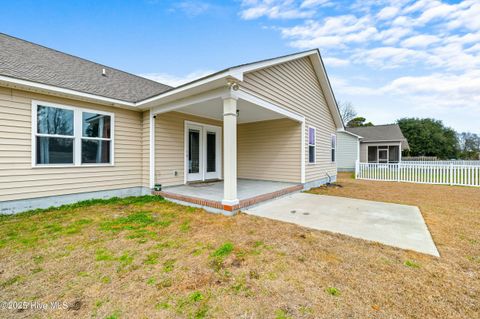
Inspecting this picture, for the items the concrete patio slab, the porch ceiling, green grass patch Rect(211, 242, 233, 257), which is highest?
the porch ceiling

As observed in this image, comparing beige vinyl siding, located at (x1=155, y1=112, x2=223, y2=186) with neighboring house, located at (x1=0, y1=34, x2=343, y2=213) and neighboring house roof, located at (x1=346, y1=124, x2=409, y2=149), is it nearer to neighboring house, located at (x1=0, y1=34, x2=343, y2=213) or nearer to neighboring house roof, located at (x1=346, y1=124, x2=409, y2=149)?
neighboring house, located at (x1=0, y1=34, x2=343, y2=213)

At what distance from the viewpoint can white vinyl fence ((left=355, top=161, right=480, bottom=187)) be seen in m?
9.36

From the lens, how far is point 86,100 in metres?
5.25

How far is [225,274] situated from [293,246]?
1176 mm

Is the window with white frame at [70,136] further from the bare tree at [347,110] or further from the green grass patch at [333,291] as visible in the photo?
the bare tree at [347,110]

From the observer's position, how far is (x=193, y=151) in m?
7.49

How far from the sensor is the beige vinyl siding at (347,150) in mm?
17359

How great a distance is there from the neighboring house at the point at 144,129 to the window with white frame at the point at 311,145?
0.14ft

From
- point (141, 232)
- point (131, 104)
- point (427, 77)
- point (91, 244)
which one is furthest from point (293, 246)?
point (427, 77)

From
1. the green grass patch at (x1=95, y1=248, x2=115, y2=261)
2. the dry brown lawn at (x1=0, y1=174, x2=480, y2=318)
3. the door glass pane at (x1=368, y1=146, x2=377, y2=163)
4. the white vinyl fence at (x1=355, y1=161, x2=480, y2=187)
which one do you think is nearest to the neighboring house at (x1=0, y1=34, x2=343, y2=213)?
the dry brown lawn at (x1=0, y1=174, x2=480, y2=318)

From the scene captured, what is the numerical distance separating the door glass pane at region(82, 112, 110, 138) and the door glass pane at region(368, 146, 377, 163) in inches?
808

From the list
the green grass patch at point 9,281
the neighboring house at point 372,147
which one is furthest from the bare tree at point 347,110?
the green grass patch at point 9,281

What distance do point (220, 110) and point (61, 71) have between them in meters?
4.41

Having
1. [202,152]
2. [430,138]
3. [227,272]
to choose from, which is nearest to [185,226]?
[227,272]
